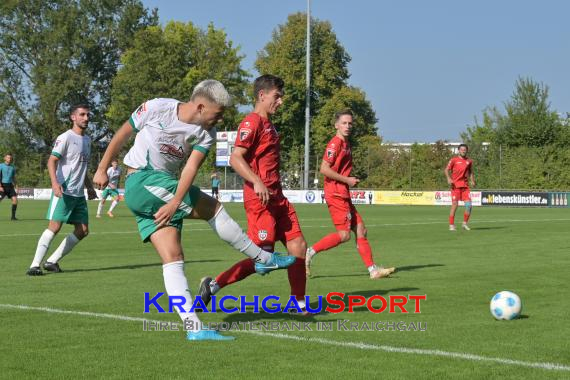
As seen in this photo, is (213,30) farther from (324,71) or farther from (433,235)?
(433,235)

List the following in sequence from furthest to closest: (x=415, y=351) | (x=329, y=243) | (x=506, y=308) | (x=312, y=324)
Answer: (x=329, y=243) → (x=506, y=308) → (x=312, y=324) → (x=415, y=351)

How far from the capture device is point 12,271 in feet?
38.6

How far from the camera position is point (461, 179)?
22984 millimetres

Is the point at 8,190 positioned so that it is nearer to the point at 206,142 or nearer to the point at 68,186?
the point at 68,186

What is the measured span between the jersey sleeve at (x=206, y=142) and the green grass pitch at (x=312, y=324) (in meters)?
1.42

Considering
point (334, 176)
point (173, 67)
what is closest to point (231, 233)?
point (334, 176)

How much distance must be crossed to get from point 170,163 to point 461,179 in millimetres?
17187

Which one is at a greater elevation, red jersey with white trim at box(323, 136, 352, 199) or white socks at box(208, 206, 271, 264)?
red jersey with white trim at box(323, 136, 352, 199)

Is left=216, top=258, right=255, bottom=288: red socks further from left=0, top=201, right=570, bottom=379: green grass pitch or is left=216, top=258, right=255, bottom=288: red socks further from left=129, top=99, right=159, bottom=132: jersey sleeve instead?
left=129, top=99, right=159, bottom=132: jersey sleeve

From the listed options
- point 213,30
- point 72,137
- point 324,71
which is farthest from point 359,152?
point 72,137

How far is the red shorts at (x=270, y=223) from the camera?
7.74 metres

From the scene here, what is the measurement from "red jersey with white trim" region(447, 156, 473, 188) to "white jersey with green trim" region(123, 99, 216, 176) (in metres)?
16.5

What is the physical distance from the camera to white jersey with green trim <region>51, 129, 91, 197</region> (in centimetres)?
1195

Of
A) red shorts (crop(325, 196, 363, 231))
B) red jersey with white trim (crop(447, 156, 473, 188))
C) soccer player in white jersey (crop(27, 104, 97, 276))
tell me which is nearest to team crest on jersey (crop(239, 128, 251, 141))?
red shorts (crop(325, 196, 363, 231))
